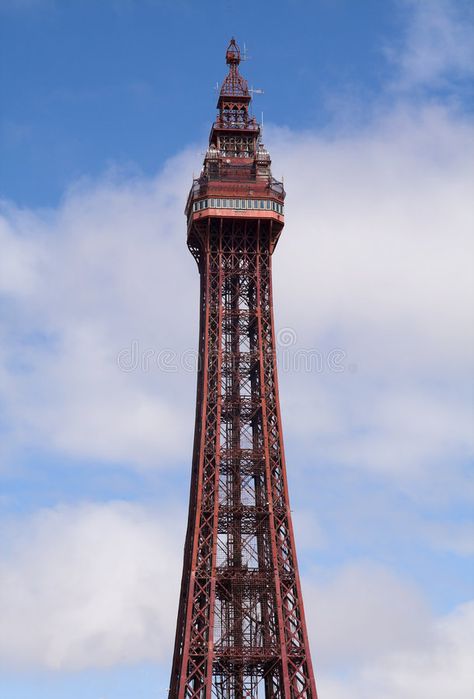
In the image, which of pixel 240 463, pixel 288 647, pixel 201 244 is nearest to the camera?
pixel 288 647

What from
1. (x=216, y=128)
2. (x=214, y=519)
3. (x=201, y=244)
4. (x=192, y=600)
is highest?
(x=216, y=128)

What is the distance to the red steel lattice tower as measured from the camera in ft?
Answer: 352

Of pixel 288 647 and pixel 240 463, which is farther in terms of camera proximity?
pixel 240 463

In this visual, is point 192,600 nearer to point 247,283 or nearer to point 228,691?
point 228,691

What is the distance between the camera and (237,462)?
11425cm

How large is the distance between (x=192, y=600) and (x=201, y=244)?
114ft

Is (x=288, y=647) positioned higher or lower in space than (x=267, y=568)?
lower

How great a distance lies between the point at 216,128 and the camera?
4983 inches

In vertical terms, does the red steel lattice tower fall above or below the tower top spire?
below

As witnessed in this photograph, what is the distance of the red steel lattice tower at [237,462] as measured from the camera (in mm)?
107188

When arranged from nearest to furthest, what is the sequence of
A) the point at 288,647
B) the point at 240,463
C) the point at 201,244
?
the point at 288,647, the point at 240,463, the point at 201,244

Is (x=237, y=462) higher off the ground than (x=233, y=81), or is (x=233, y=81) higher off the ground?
(x=233, y=81)

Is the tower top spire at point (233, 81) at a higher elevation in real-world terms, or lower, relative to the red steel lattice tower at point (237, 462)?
higher

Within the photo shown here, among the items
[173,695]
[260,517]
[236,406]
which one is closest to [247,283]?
[236,406]
